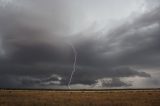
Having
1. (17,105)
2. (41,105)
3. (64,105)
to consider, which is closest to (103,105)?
(64,105)

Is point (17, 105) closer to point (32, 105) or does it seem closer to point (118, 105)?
point (32, 105)

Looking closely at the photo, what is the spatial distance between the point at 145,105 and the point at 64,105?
39.0 ft

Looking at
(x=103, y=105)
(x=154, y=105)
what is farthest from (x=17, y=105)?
(x=154, y=105)

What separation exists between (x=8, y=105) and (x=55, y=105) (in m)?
6.76

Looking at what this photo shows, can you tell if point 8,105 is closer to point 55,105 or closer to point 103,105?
point 55,105

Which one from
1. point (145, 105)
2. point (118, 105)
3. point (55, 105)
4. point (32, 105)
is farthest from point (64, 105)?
point (145, 105)

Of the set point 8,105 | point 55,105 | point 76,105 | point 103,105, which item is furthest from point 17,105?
point 103,105

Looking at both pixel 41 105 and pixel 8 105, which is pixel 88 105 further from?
pixel 8 105

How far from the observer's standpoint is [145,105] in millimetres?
41188

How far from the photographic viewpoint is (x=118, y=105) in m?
41.9

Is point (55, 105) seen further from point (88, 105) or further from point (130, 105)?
point (130, 105)

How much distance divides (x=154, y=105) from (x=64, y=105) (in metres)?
13.3

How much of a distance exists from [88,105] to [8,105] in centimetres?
1166

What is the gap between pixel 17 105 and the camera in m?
41.4
